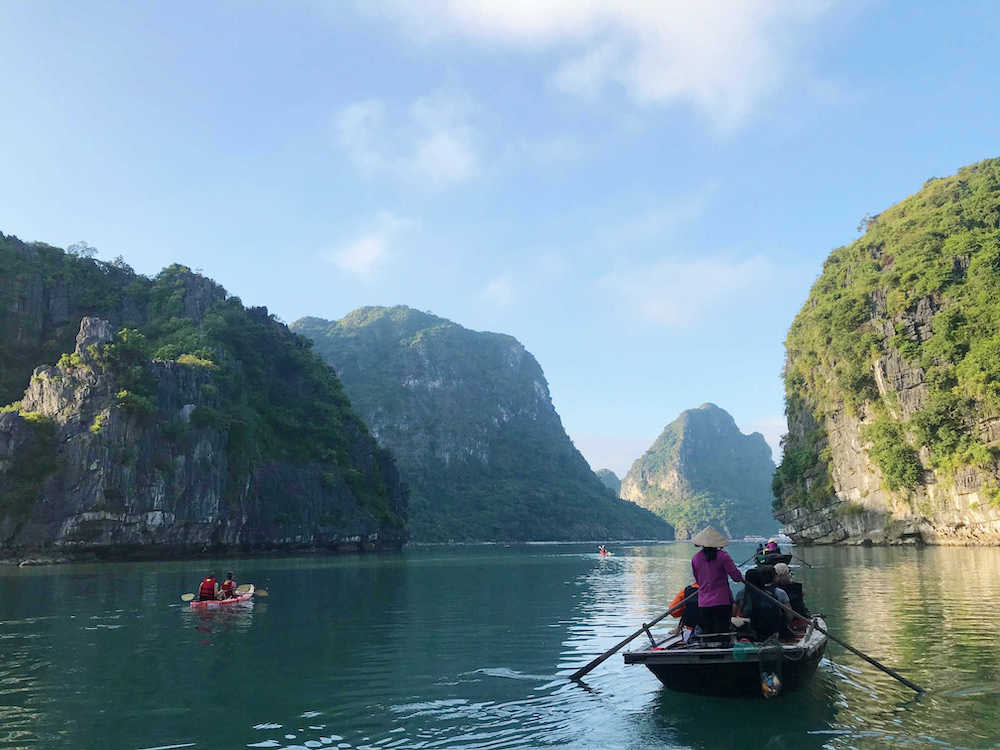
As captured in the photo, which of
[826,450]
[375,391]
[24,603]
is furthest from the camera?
[375,391]

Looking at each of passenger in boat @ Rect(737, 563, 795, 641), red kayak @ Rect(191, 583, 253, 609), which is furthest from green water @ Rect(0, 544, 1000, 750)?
passenger in boat @ Rect(737, 563, 795, 641)

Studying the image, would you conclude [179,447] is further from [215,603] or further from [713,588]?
[713,588]

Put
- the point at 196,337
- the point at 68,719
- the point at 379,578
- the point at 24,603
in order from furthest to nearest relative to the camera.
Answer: the point at 196,337 → the point at 379,578 → the point at 24,603 → the point at 68,719

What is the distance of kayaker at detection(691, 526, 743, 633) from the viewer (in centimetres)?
1168

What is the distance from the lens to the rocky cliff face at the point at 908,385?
55.6 metres

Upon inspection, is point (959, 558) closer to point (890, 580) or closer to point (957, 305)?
point (890, 580)

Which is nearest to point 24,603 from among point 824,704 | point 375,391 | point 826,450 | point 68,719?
point 68,719

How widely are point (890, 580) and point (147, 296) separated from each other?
9148cm

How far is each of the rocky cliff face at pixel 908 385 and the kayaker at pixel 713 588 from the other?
170 ft

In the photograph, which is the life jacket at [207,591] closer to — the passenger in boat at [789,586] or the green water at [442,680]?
the green water at [442,680]

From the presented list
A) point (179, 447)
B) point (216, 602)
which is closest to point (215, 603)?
point (216, 602)

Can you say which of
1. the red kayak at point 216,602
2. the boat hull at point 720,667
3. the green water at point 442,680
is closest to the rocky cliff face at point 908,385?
the green water at point 442,680

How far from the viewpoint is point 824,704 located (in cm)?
1059

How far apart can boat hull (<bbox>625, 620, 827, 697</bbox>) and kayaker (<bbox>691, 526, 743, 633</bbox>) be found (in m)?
1.17
